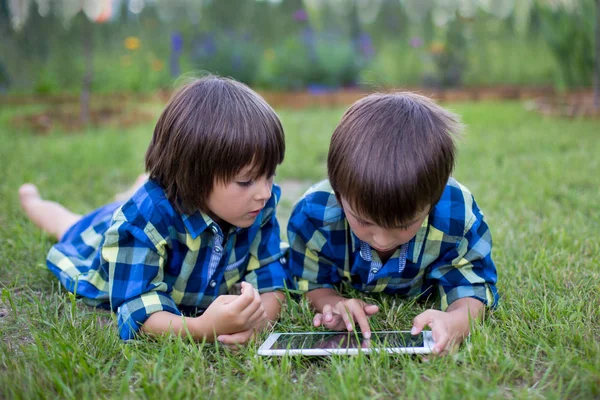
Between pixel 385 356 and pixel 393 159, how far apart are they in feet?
1.63

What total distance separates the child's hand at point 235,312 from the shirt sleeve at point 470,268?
60cm

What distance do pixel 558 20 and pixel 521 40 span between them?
75.5 inches

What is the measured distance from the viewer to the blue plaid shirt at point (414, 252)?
1787mm

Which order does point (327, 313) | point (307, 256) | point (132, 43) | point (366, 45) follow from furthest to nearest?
point (366, 45) → point (132, 43) → point (307, 256) → point (327, 313)

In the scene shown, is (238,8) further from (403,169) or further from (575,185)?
(403,169)

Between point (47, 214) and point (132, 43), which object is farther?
point (132, 43)

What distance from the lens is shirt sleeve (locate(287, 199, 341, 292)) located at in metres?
1.90

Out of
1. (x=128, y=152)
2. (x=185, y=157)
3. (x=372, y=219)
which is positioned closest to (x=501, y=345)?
(x=372, y=219)

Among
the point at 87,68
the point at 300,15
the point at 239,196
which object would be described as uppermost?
the point at 300,15

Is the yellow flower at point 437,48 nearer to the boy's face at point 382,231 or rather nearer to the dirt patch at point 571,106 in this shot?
the dirt patch at point 571,106

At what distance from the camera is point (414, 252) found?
5.87ft

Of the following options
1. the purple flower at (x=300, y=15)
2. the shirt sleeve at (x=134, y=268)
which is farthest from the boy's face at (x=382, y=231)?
the purple flower at (x=300, y=15)

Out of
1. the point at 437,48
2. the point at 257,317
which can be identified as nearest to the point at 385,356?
the point at 257,317

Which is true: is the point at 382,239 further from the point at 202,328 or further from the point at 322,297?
the point at 202,328
